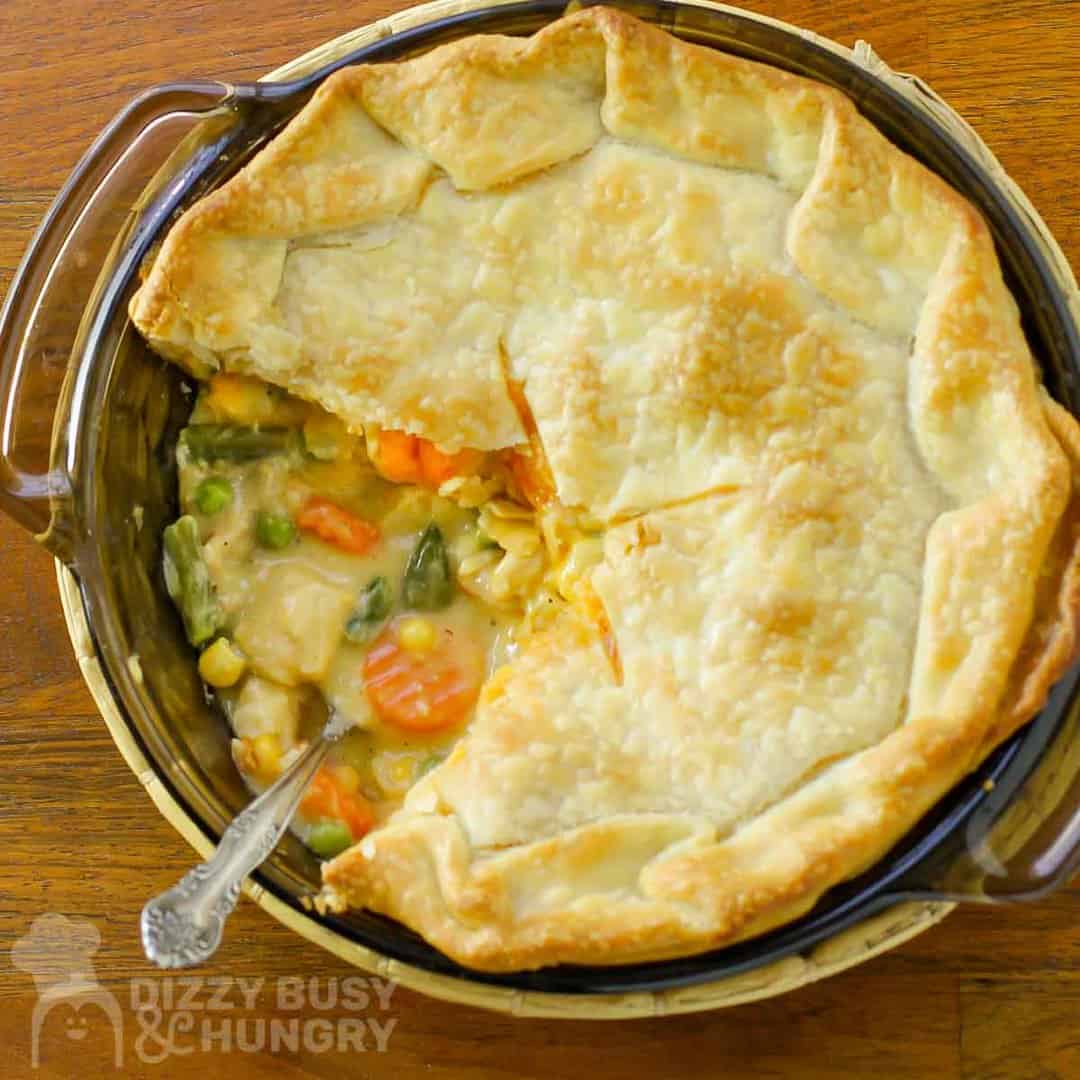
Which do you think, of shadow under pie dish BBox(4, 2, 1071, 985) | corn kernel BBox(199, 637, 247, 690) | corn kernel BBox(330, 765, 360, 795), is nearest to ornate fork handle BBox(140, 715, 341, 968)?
shadow under pie dish BBox(4, 2, 1071, 985)

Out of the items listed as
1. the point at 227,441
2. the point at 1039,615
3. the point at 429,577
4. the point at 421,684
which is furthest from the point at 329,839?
the point at 1039,615

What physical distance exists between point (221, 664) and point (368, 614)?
11.6 inches

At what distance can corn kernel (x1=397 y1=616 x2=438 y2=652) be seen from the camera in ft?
9.15

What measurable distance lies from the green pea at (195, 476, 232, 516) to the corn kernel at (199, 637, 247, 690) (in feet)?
0.83

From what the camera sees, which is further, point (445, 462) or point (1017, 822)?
point (445, 462)

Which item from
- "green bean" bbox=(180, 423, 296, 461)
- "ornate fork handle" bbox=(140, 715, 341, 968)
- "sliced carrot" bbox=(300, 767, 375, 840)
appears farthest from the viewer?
"green bean" bbox=(180, 423, 296, 461)

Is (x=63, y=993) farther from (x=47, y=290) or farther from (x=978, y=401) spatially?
(x=978, y=401)

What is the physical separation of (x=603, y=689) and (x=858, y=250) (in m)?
0.91

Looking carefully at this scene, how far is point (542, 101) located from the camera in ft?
8.63

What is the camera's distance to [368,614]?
2.80m

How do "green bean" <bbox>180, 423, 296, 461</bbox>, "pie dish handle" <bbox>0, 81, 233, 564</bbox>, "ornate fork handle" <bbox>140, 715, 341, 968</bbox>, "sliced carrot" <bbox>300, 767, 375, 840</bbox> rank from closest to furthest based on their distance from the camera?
"ornate fork handle" <bbox>140, 715, 341, 968</bbox>, "pie dish handle" <bbox>0, 81, 233, 564</bbox>, "sliced carrot" <bbox>300, 767, 375, 840</bbox>, "green bean" <bbox>180, 423, 296, 461</bbox>

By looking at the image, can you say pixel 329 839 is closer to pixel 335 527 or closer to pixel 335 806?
pixel 335 806

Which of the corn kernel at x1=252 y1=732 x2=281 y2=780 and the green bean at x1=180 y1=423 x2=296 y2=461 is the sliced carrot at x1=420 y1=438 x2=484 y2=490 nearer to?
the green bean at x1=180 y1=423 x2=296 y2=461

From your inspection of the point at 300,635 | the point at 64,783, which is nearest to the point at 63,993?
the point at 64,783
